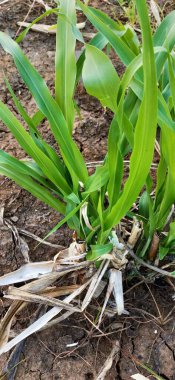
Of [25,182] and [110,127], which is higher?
[110,127]

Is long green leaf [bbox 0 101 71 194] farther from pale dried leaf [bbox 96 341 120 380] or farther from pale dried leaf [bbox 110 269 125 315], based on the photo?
pale dried leaf [bbox 96 341 120 380]

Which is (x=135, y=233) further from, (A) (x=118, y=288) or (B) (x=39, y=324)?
(B) (x=39, y=324)

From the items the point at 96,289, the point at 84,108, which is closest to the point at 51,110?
the point at 96,289

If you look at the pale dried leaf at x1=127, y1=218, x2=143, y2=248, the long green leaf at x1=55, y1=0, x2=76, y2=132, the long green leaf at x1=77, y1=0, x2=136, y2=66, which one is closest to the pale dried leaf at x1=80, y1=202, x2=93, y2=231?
the pale dried leaf at x1=127, y1=218, x2=143, y2=248

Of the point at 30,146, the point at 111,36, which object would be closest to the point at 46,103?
the point at 30,146

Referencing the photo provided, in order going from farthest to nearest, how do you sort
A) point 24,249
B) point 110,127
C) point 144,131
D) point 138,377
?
point 24,249, point 138,377, point 110,127, point 144,131

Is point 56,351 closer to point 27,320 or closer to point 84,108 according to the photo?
point 27,320

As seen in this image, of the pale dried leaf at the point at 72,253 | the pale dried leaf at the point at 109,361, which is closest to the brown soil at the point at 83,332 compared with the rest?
the pale dried leaf at the point at 109,361

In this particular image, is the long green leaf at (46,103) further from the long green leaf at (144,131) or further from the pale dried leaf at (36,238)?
the pale dried leaf at (36,238)
